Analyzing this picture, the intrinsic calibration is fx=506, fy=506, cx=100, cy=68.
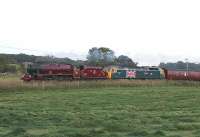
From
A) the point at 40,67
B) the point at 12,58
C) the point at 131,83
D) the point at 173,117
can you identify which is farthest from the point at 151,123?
the point at 12,58

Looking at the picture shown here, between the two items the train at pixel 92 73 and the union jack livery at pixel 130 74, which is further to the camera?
the union jack livery at pixel 130 74

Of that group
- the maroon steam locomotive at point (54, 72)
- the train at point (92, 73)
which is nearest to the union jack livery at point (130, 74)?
the train at point (92, 73)

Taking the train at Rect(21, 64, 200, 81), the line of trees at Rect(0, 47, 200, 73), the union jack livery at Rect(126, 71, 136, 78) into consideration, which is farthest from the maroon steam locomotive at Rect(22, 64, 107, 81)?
the line of trees at Rect(0, 47, 200, 73)

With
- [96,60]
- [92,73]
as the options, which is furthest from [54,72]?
[96,60]

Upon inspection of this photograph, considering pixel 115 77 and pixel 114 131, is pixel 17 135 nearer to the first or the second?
pixel 114 131

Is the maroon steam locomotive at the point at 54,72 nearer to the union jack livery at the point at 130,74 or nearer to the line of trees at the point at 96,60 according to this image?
the union jack livery at the point at 130,74

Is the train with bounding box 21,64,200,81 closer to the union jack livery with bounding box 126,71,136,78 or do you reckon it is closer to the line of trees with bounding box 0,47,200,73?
the union jack livery with bounding box 126,71,136,78

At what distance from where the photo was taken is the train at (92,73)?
69.2m

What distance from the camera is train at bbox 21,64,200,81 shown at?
69188mm

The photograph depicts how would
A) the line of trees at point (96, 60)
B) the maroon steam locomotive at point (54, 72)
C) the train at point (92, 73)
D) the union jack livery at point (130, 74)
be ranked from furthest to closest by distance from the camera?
the line of trees at point (96, 60)
the union jack livery at point (130, 74)
the train at point (92, 73)
the maroon steam locomotive at point (54, 72)

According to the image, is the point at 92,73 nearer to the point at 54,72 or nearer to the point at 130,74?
the point at 54,72

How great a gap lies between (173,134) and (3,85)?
37.0 meters

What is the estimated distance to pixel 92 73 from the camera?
73.4 meters

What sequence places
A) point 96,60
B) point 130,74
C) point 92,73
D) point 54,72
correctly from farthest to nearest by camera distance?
1. point 96,60
2. point 130,74
3. point 92,73
4. point 54,72
